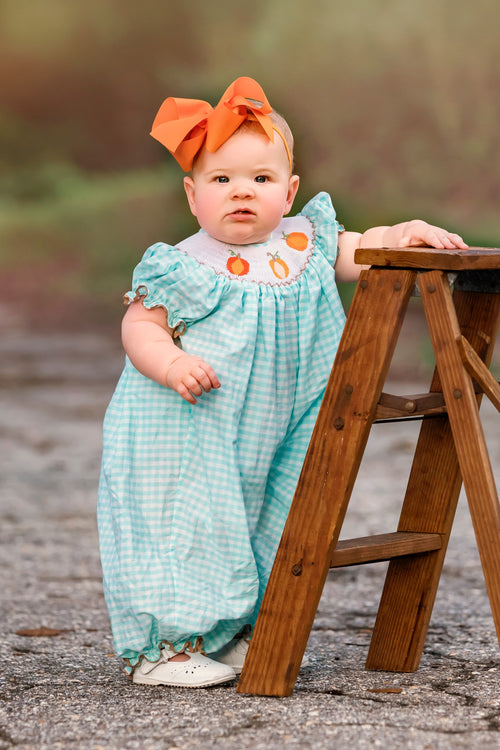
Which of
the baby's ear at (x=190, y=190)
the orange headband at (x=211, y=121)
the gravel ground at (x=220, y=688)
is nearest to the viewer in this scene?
the gravel ground at (x=220, y=688)

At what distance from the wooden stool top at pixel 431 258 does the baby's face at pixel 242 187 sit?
0.29 meters

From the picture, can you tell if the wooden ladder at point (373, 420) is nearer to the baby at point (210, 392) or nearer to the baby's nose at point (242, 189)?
the baby at point (210, 392)

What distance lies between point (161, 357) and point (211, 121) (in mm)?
499

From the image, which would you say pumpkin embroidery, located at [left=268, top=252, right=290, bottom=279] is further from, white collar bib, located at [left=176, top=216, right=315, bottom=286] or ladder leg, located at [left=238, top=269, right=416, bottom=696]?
ladder leg, located at [left=238, top=269, right=416, bottom=696]

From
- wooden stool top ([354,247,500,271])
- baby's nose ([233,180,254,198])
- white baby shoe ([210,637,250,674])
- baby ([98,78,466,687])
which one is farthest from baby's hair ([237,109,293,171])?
white baby shoe ([210,637,250,674])

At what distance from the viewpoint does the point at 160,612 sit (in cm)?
203

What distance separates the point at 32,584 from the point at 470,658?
1592mm

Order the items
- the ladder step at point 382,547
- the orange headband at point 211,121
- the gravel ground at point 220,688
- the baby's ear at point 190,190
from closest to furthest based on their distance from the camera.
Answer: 1. the gravel ground at point 220,688
2. the ladder step at point 382,547
3. the orange headband at point 211,121
4. the baby's ear at point 190,190

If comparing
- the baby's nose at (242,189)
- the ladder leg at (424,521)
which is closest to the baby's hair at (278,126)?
the baby's nose at (242,189)

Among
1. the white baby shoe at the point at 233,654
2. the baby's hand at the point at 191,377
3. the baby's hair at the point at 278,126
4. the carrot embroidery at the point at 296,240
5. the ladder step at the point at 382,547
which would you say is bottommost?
the white baby shoe at the point at 233,654

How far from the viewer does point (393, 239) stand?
2090 mm

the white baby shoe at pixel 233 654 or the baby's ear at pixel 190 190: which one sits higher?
the baby's ear at pixel 190 190

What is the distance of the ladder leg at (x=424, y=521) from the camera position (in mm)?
2068

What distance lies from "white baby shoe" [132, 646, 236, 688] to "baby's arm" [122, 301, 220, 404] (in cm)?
57
